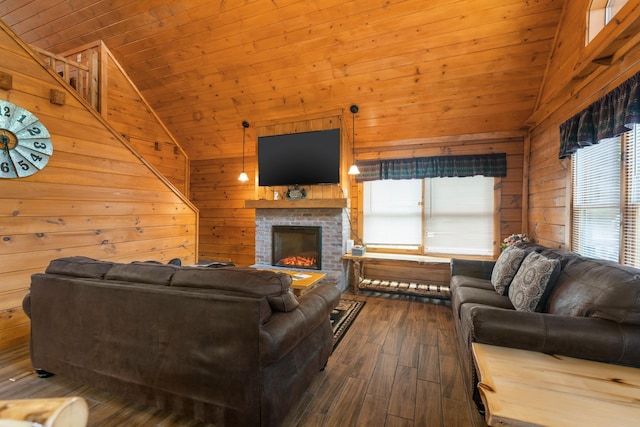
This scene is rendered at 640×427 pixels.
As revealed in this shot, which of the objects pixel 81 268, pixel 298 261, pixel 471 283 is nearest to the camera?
pixel 81 268

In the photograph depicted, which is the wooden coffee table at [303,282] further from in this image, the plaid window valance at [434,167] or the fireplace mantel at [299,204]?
the plaid window valance at [434,167]

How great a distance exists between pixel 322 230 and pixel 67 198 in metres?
3.06

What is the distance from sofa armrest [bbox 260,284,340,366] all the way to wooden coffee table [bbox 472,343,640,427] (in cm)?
89

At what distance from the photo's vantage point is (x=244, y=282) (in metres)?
1.50

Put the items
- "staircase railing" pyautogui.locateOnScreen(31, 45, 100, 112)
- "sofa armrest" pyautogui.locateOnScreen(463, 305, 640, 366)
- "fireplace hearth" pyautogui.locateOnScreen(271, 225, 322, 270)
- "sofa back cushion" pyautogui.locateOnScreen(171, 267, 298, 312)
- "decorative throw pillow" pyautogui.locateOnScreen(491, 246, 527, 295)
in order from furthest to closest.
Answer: "fireplace hearth" pyautogui.locateOnScreen(271, 225, 322, 270)
"staircase railing" pyautogui.locateOnScreen(31, 45, 100, 112)
"decorative throw pillow" pyautogui.locateOnScreen(491, 246, 527, 295)
"sofa back cushion" pyautogui.locateOnScreen(171, 267, 298, 312)
"sofa armrest" pyautogui.locateOnScreen(463, 305, 640, 366)

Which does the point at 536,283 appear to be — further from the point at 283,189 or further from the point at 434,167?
the point at 283,189

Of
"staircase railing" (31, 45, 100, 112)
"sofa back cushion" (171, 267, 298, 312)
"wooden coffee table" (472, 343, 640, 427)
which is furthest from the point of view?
"staircase railing" (31, 45, 100, 112)

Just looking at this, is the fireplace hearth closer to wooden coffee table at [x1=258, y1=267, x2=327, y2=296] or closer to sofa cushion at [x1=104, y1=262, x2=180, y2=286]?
wooden coffee table at [x1=258, y1=267, x2=327, y2=296]

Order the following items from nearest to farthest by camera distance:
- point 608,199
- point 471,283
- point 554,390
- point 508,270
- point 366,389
A: 1. point 554,390
2. point 366,389
3. point 608,199
4. point 508,270
5. point 471,283

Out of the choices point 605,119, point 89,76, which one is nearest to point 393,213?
point 605,119

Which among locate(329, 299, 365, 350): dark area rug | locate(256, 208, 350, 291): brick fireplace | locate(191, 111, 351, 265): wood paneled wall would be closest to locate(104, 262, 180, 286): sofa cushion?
locate(329, 299, 365, 350): dark area rug

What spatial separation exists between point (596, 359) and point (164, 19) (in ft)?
16.7

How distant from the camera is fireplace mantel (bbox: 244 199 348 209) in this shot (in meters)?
4.15

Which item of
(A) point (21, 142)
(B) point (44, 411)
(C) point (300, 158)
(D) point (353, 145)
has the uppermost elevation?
(D) point (353, 145)
